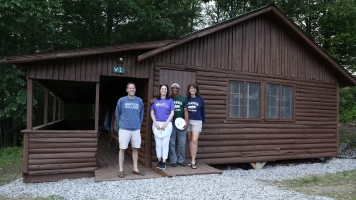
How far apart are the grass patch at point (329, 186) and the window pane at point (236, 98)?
2322 mm

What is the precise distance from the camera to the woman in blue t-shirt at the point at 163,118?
5828 mm

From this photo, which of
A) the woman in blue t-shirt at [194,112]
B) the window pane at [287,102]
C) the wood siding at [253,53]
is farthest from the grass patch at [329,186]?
the wood siding at [253,53]

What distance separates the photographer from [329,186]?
5.34 metres

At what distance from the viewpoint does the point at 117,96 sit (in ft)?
32.4

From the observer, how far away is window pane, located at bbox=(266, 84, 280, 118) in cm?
818

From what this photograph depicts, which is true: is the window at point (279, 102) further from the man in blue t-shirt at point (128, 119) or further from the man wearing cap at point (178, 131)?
the man in blue t-shirt at point (128, 119)

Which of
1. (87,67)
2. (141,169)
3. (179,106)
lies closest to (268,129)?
(179,106)

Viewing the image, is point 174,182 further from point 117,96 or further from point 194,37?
point 117,96

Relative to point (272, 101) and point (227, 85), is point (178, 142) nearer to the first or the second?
point (227, 85)

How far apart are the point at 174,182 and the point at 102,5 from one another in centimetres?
1064

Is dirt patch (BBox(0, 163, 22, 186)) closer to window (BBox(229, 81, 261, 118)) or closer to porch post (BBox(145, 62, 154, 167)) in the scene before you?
porch post (BBox(145, 62, 154, 167))

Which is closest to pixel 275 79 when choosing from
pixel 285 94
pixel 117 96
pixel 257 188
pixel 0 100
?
pixel 285 94

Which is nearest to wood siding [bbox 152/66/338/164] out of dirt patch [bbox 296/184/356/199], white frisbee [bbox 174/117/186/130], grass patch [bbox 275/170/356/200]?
white frisbee [bbox 174/117/186/130]

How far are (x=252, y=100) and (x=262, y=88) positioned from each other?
0.45m
